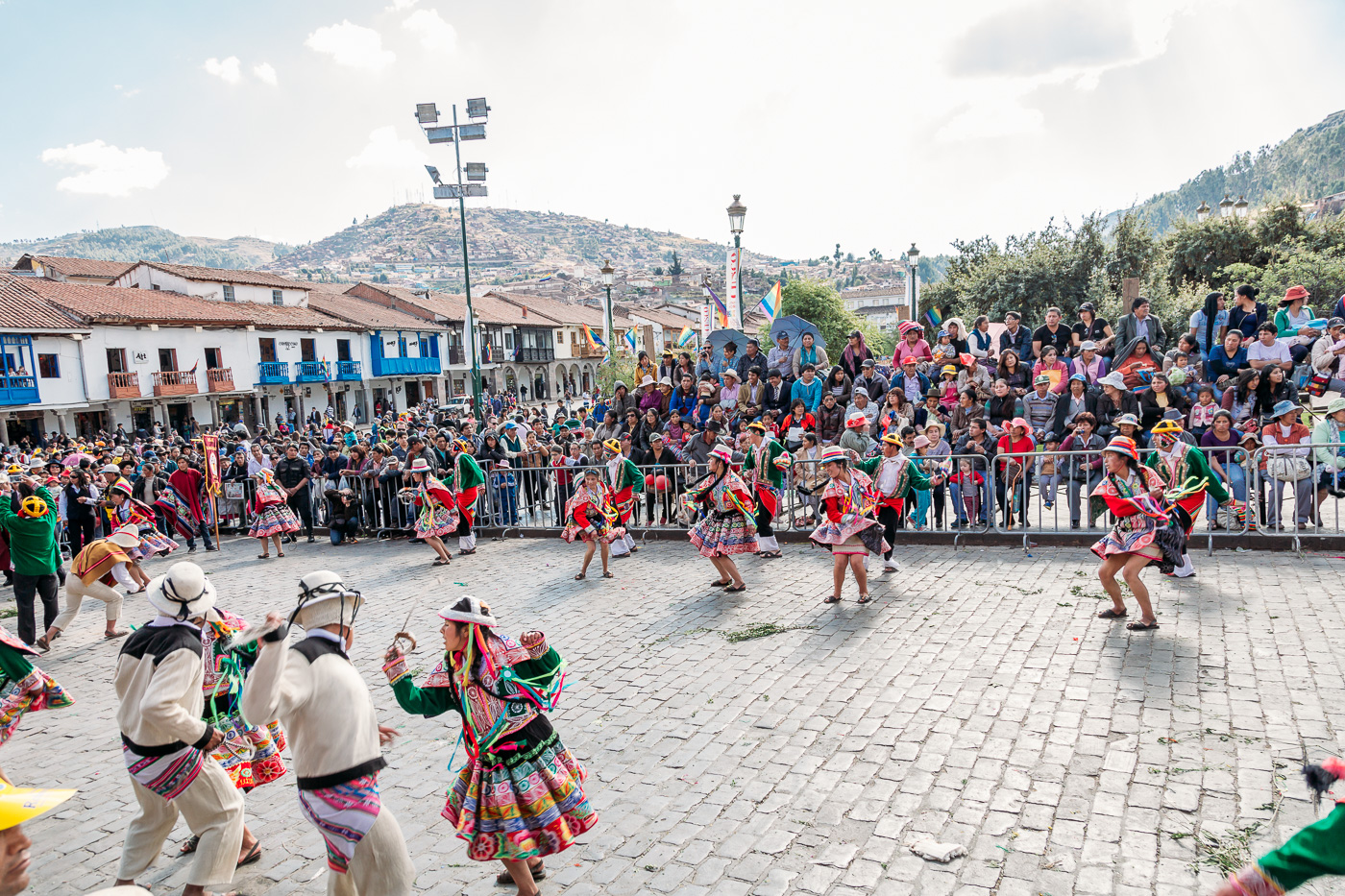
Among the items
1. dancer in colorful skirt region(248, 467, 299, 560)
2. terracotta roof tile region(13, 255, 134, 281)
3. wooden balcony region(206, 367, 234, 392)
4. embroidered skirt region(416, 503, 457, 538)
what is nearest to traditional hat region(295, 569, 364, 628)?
embroidered skirt region(416, 503, 457, 538)

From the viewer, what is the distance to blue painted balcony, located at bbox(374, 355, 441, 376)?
168 feet

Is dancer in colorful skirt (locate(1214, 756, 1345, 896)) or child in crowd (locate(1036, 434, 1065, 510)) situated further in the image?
child in crowd (locate(1036, 434, 1065, 510))

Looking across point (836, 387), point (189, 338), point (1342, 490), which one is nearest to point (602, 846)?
point (1342, 490)

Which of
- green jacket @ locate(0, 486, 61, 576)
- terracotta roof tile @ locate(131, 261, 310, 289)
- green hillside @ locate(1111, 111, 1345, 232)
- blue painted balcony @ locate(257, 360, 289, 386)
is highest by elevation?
green hillside @ locate(1111, 111, 1345, 232)

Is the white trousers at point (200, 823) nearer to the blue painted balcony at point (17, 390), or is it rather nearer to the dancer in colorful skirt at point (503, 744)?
the dancer in colorful skirt at point (503, 744)

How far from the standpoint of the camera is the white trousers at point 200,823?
3.98 m

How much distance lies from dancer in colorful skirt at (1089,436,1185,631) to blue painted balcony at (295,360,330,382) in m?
45.7

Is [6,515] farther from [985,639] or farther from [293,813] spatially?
[985,639]

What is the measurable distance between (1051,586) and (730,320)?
15.4 m

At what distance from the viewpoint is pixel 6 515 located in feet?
26.6

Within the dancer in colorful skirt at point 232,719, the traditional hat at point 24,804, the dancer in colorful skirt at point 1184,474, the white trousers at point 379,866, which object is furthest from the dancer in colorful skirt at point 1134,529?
the traditional hat at point 24,804

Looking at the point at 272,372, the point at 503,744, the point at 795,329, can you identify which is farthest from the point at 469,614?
the point at 272,372

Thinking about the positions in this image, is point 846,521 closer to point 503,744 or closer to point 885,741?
point 885,741

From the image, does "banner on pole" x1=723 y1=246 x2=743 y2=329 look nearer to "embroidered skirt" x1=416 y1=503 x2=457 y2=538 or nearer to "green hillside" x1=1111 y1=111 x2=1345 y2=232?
"embroidered skirt" x1=416 y1=503 x2=457 y2=538
